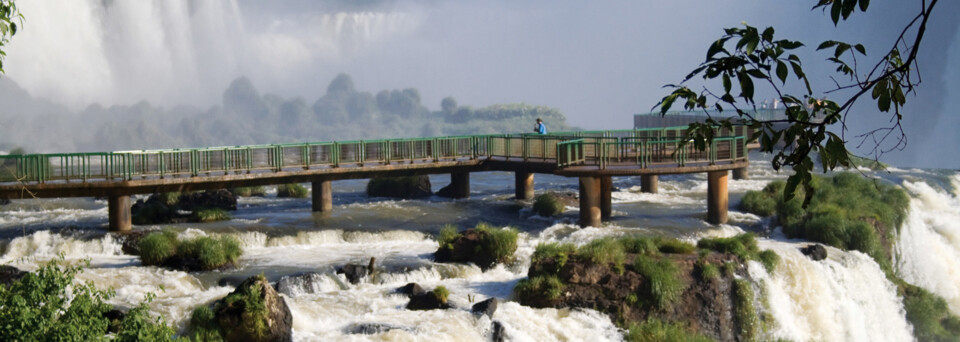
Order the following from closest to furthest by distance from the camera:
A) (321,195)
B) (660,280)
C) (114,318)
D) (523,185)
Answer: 1. (114,318)
2. (660,280)
3. (321,195)
4. (523,185)

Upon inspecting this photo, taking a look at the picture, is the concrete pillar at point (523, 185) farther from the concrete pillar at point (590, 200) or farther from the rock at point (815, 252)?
the rock at point (815, 252)

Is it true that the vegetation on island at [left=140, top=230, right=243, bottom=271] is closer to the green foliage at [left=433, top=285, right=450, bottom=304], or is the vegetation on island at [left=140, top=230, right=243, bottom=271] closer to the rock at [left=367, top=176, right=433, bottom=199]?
the green foliage at [left=433, top=285, right=450, bottom=304]

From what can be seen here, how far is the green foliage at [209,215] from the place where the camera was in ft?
94.8

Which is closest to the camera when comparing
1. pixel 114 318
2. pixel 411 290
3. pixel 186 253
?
pixel 114 318

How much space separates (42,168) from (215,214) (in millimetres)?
5397

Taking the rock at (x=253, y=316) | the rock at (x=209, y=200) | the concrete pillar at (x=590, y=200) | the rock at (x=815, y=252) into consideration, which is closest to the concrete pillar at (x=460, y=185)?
the rock at (x=209, y=200)

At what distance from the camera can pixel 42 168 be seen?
25.6 metres

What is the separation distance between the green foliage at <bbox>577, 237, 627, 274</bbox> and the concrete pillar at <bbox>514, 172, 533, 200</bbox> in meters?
14.4

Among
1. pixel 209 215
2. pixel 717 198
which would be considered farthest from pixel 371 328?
pixel 717 198

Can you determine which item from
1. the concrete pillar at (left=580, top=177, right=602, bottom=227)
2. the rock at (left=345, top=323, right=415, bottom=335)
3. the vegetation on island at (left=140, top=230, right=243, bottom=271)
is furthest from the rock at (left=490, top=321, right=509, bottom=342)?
the concrete pillar at (left=580, top=177, right=602, bottom=227)

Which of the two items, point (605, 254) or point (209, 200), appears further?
point (209, 200)

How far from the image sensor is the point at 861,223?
26578mm

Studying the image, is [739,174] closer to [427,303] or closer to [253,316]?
[427,303]

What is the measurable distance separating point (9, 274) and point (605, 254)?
12485 mm
